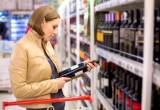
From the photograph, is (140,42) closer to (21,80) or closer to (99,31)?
(21,80)

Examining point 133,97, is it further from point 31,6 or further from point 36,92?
point 31,6

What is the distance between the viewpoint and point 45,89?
203 cm

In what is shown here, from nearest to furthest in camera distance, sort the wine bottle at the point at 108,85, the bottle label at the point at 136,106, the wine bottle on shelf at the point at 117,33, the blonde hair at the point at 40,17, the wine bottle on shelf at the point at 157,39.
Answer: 1. the wine bottle on shelf at the point at 157,39
2. the bottle label at the point at 136,106
3. the blonde hair at the point at 40,17
4. the wine bottle on shelf at the point at 117,33
5. the wine bottle at the point at 108,85

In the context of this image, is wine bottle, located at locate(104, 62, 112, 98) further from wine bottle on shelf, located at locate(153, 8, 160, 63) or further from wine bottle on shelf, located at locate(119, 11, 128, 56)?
wine bottle on shelf, located at locate(153, 8, 160, 63)

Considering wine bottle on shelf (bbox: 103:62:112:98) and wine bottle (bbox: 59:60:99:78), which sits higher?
wine bottle (bbox: 59:60:99:78)

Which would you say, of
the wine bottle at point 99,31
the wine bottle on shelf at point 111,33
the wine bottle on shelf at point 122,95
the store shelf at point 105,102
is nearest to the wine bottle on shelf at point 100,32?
the wine bottle at point 99,31

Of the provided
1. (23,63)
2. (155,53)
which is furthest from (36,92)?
(155,53)

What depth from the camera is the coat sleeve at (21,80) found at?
1922 mm

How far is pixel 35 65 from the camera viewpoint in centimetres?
200

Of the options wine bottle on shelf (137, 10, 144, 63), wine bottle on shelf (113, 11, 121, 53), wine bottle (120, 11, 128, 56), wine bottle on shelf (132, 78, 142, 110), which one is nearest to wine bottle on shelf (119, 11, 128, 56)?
wine bottle (120, 11, 128, 56)

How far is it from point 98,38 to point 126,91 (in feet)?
4.04

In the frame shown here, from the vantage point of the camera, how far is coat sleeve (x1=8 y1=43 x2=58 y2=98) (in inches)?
75.7

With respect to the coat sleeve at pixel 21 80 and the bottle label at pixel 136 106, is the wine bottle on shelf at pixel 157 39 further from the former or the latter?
the coat sleeve at pixel 21 80

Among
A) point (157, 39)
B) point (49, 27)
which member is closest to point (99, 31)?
point (49, 27)
